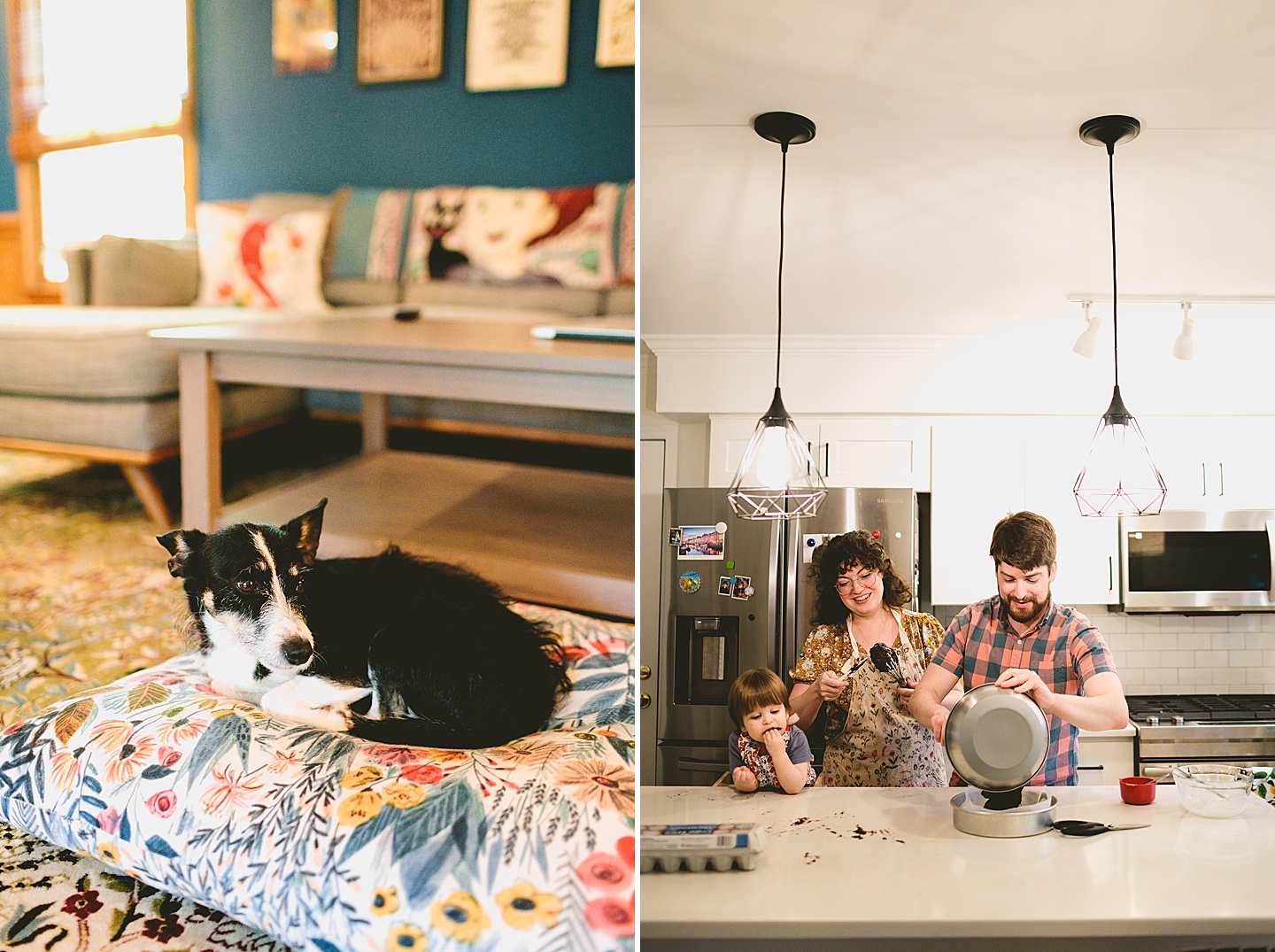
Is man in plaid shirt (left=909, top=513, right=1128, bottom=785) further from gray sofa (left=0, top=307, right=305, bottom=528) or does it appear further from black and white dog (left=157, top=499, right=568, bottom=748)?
gray sofa (left=0, top=307, right=305, bottom=528)

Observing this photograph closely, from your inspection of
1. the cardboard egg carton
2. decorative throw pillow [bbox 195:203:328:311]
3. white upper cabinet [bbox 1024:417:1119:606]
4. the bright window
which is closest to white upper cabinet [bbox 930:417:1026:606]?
white upper cabinet [bbox 1024:417:1119:606]

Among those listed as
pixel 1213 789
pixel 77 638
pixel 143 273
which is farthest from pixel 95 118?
pixel 1213 789

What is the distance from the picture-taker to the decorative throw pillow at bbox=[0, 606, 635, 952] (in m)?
0.46

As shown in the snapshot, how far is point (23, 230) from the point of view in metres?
1.17

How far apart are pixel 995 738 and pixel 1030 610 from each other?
17 centimetres

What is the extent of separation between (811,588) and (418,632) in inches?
17.0

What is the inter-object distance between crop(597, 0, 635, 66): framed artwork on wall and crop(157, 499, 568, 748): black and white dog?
3.17ft

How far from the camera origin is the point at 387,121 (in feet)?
4.38

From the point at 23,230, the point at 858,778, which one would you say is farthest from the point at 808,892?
the point at 23,230

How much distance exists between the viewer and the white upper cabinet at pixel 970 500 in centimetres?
82

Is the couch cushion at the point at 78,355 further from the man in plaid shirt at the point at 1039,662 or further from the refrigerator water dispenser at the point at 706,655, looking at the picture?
the man in plaid shirt at the point at 1039,662

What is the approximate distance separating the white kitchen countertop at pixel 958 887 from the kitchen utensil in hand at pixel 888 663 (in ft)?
0.49

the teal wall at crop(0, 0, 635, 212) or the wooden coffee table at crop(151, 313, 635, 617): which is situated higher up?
the teal wall at crop(0, 0, 635, 212)

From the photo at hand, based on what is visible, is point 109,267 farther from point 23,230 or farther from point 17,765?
point 17,765
